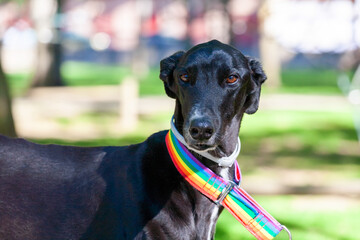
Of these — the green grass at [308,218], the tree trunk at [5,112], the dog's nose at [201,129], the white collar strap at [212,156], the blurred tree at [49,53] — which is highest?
the dog's nose at [201,129]

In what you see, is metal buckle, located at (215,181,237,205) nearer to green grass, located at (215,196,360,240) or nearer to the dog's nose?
the dog's nose

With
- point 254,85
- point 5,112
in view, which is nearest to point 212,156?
point 254,85

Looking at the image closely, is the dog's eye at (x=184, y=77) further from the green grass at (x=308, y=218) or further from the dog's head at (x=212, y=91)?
the green grass at (x=308, y=218)

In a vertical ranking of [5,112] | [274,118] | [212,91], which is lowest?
[274,118]

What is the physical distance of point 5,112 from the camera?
8562 millimetres

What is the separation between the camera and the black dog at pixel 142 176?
Result: 136 inches

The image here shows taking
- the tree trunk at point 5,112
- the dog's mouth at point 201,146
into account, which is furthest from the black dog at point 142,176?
the tree trunk at point 5,112

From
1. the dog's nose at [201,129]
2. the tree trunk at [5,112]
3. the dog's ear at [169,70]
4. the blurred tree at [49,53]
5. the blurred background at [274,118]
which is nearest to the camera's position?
the dog's nose at [201,129]

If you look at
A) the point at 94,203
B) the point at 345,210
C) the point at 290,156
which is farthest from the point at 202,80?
the point at 290,156

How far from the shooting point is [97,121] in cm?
1496

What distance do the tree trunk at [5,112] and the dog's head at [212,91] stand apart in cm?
521

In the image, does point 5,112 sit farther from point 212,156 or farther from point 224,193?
point 224,193

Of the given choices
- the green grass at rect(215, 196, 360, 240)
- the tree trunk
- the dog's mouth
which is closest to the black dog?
the dog's mouth

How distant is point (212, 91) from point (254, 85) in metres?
0.41
